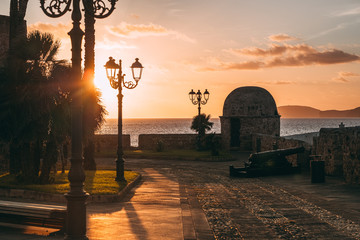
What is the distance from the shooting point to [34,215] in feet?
29.7

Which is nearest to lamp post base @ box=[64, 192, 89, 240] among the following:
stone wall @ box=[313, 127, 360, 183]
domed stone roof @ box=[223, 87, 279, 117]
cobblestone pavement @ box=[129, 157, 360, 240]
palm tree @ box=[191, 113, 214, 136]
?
cobblestone pavement @ box=[129, 157, 360, 240]

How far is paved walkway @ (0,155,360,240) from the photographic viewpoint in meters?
9.20

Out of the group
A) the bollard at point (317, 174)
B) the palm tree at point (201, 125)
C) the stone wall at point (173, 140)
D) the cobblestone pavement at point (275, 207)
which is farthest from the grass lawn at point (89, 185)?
the stone wall at point (173, 140)

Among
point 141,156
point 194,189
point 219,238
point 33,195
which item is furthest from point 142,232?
point 141,156

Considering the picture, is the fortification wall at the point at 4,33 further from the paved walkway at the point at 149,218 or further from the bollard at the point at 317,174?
the bollard at the point at 317,174

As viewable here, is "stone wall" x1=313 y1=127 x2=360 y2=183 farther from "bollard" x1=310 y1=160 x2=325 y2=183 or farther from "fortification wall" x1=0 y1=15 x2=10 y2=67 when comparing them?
"fortification wall" x1=0 y1=15 x2=10 y2=67

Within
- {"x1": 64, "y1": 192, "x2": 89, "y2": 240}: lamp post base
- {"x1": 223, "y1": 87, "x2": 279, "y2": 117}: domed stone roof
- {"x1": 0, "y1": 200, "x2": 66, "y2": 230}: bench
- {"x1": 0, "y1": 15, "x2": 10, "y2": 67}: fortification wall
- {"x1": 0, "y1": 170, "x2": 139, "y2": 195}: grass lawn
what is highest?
{"x1": 0, "y1": 15, "x2": 10, "y2": 67}: fortification wall

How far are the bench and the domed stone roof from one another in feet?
98.0

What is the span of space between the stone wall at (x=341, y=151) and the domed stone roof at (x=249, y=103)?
1656 cm

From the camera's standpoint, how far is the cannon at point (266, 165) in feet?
68.0

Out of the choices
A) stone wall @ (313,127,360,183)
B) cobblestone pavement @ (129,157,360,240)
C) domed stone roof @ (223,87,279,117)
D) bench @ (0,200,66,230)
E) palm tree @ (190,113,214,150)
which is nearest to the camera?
bench @ (0,200,66,230)

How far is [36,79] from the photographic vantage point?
51.6 feet

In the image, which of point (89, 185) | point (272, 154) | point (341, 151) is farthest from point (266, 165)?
point (89, 185)

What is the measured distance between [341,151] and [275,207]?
8273 mm
